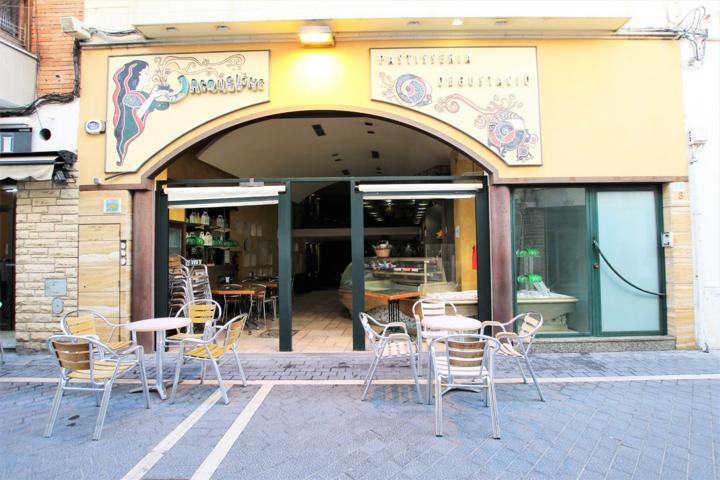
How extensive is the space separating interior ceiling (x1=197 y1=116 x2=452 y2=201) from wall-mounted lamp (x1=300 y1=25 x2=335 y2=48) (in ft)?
5.41

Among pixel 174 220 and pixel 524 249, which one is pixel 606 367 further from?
pixel 174 220

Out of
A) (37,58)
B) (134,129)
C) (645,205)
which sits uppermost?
(37,58)

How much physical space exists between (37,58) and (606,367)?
28.7 feet

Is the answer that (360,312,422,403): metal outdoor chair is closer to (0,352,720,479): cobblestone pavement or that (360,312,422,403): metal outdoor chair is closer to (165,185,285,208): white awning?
(0,352,720,479): cobblestone pavement

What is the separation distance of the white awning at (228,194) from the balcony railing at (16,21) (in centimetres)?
310

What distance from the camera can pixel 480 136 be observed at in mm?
5484

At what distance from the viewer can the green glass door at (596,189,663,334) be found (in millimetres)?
5609

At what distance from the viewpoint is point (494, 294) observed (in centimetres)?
553

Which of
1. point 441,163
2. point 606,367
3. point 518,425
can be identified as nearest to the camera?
point 518,425

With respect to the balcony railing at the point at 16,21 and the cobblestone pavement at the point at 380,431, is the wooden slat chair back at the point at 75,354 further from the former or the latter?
the balcony railing at the point at 16,21

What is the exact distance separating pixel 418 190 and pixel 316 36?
2510 millimetres

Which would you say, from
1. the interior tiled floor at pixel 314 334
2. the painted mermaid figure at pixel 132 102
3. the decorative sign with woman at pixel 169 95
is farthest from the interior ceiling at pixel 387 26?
the interior tiled floor at pixel 314 334

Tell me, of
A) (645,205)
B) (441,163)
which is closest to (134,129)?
(441,163)

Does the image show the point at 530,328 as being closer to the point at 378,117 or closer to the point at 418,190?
the point at 418,190
